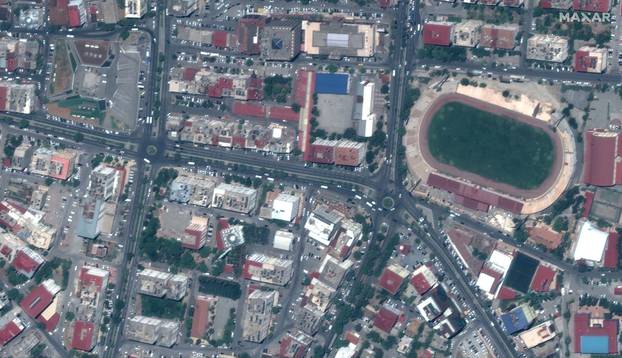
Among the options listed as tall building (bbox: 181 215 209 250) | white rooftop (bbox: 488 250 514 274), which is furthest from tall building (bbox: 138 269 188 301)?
white rooftop (bbox: 488 250 514 274)

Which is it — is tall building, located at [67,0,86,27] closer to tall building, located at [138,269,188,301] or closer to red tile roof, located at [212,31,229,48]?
red tile roof, located at [212,31,229,48]

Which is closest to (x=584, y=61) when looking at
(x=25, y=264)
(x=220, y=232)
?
(x=220, y=232)

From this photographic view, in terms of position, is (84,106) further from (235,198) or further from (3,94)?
(235,198)

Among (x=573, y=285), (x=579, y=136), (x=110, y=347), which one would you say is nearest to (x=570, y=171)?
(x=579, y=136)

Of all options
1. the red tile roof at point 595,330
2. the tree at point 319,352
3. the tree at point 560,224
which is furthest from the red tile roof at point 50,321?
the red tile roof at point 595,330

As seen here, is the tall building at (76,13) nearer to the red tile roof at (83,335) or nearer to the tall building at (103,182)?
the tall building at (103,182)
